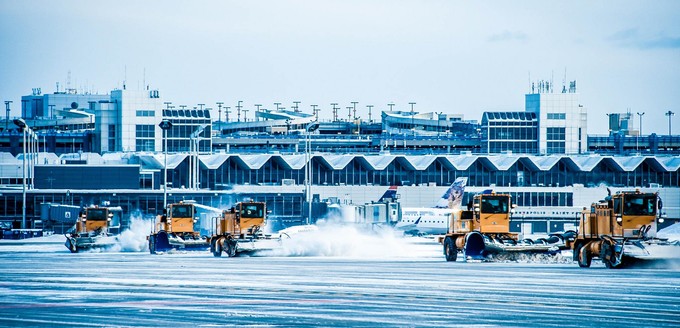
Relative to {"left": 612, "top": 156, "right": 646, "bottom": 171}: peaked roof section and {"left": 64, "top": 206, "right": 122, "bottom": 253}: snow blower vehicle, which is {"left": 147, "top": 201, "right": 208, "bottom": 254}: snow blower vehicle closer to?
{"left": 64, "top": 206, "right": 122, "bottom": 253}: snow blower vehicle

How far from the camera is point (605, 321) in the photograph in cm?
2616

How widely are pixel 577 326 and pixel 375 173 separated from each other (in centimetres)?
11848

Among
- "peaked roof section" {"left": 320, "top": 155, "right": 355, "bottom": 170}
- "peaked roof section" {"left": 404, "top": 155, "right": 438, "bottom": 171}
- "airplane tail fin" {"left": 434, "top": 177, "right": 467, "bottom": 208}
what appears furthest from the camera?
"peaked roof section" {"left": 404, "top": 155, "right": 438, "bottom": 171}

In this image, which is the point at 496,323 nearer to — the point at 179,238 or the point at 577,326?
the point at 577,326

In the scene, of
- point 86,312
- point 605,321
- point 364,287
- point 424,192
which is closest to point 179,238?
point 364,287

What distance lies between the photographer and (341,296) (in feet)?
106

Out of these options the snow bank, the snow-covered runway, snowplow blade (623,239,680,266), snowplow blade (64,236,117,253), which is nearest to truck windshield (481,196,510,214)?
the snow-covered runway

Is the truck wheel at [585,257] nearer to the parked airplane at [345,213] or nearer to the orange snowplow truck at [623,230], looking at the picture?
the orange snowplow truck at [623,230]

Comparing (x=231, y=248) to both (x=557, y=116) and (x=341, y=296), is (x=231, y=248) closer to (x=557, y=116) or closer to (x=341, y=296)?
(x=341, y=296)

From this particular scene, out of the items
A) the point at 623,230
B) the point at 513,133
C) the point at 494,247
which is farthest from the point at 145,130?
the point at 623,230

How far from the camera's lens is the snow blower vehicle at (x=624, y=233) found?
46750 mm

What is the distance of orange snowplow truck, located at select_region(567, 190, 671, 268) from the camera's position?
46.9 m

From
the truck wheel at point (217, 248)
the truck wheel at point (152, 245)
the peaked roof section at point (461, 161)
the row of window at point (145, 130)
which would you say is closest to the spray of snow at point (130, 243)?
the truck wheel at point (152, 245)

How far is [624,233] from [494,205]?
876 centimetres
